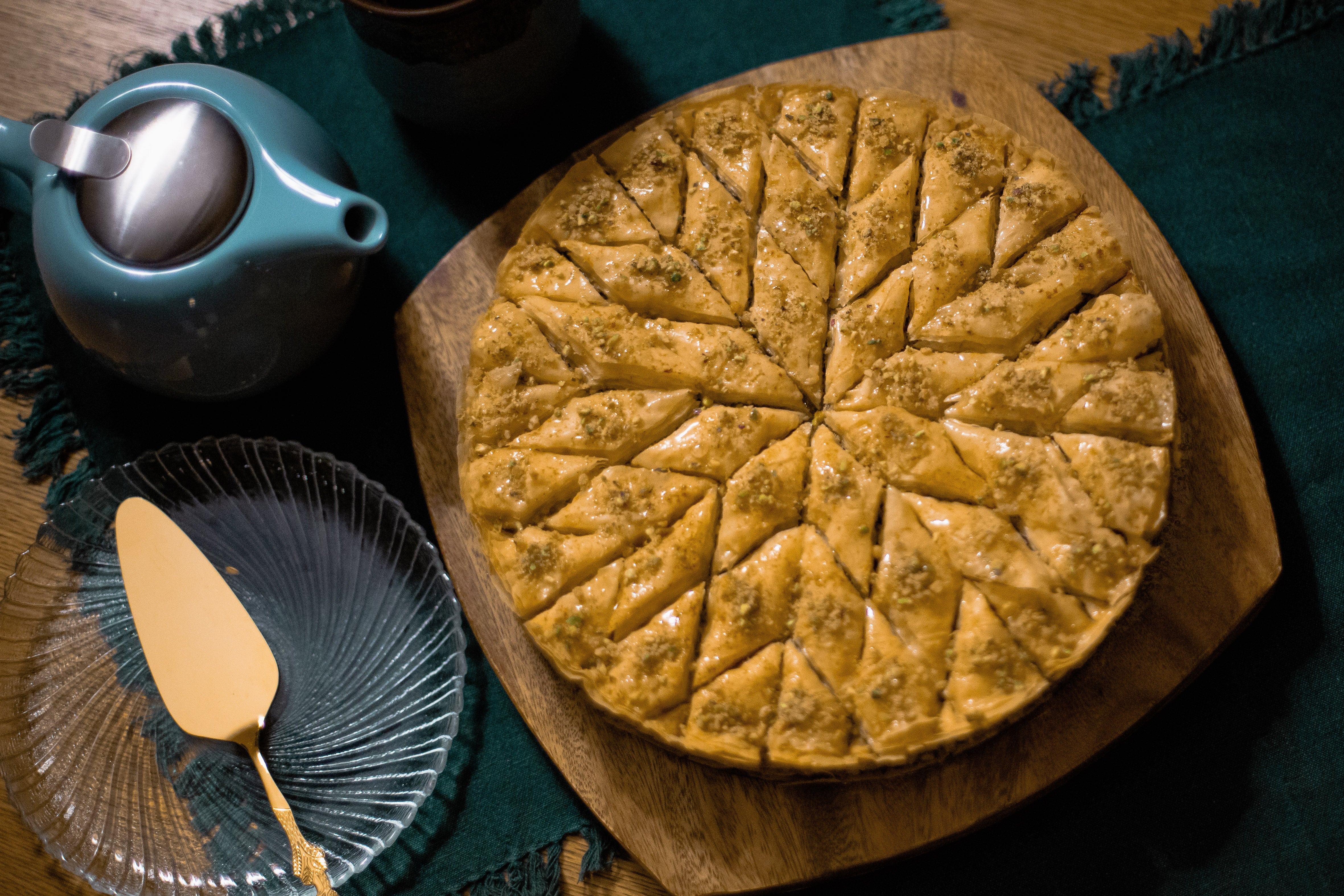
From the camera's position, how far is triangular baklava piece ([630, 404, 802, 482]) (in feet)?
6.98

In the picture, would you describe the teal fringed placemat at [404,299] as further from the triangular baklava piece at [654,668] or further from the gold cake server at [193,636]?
the triangular baklava piece at [654,668]

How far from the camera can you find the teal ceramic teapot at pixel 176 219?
1927 millimetres

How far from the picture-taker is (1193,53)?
257 cm

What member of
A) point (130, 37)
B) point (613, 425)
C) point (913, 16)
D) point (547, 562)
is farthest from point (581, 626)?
point (130, 37)

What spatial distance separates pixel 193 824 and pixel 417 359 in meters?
1.26

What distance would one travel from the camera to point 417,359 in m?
2.40

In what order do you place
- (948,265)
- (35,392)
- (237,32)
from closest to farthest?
(948,265), (35,392), (237,32)

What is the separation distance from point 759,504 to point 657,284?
577 millimetres

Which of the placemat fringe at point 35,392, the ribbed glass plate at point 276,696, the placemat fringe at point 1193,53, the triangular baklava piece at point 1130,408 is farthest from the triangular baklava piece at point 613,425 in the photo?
the placemat fringe at point 1193,53

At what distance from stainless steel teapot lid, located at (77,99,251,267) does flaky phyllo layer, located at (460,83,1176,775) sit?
2.03 ft

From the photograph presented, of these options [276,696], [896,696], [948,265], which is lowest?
[276,696]

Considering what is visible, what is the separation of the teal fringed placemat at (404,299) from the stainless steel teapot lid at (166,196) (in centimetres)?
62

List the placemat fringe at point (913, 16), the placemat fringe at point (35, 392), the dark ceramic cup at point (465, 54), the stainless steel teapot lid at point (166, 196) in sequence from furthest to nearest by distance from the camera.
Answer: the placemat fringe at point (913, 16) → the placemat fringe at point (35, 392) → the dark ceramic cup at point (465, 54) → the stainless steel teapot lid at point (166, 196)

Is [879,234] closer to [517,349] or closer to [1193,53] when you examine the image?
[517,349]
